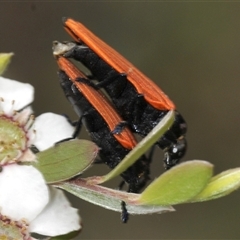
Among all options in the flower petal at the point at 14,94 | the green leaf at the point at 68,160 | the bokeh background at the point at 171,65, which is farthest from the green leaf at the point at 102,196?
the bokeh background at the point at 171,65

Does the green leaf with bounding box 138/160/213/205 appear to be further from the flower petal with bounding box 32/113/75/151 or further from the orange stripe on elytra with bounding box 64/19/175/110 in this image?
the orange stripe on elytra with bounding box 64/19/175/110

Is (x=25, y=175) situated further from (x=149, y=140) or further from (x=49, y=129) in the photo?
(x=149, y=140)

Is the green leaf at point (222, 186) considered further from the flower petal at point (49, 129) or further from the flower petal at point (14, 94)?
the flower petal at point (14, 94)

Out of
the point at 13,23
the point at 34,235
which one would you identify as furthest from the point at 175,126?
the point at 13,23

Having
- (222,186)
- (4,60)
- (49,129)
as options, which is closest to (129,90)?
(49,129)

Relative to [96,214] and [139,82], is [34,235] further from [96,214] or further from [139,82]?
[96,214]
